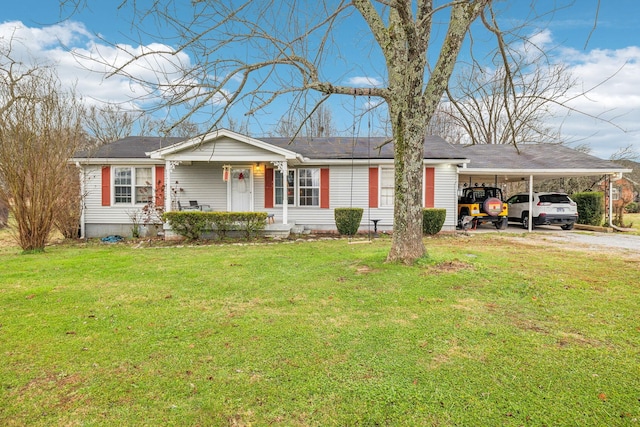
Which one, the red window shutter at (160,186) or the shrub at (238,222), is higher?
the red window shutter at (160,186)

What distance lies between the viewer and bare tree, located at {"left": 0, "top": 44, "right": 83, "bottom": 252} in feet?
27.4

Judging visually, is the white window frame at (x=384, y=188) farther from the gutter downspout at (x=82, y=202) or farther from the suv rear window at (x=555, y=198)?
the gutter downspout at (x=82, y=202)

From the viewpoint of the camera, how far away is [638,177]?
2741 cm

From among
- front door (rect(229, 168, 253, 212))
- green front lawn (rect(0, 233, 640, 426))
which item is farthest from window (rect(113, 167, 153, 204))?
green front lawn (rect(0, 233, 640, 426))

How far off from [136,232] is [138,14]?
9.44 metres

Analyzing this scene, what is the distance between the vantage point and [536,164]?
14.0 meters

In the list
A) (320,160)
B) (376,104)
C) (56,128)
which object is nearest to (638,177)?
(320,160)

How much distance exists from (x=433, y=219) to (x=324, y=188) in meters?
4.19

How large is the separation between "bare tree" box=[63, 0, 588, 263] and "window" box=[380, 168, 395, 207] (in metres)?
6.26

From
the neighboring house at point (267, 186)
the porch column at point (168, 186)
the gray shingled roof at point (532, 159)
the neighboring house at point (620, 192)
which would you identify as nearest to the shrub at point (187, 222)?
the porch column at point (168, 186)

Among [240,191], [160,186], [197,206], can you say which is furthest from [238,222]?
[160,186]

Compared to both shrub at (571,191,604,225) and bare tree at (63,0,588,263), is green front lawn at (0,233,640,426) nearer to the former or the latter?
bare tree at (63,0,588,263)

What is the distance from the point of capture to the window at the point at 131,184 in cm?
1287

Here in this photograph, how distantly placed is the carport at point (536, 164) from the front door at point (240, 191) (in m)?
8.29
